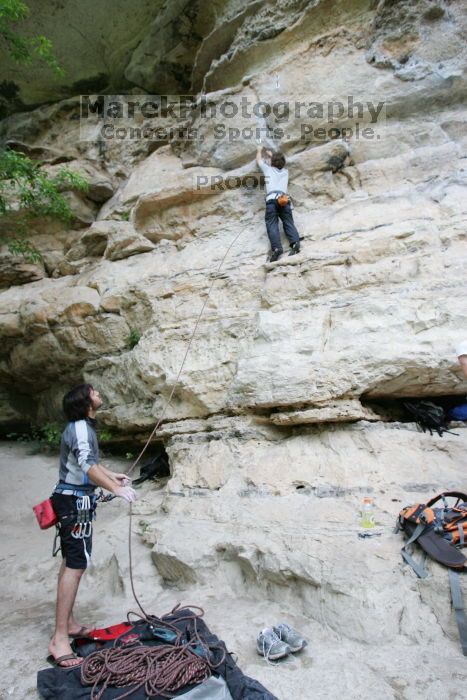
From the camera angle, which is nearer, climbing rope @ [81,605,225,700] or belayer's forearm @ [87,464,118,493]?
climbing rope @ [81,605,225,700]

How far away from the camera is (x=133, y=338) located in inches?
269

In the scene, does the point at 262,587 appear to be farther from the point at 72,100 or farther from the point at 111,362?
the point at 72,100

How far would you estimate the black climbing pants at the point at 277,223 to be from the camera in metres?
6.02

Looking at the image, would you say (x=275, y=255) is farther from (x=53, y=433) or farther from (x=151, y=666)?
(x=53, y=433)

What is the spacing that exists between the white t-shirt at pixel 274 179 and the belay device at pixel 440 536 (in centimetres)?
470

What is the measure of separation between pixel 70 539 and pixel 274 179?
5.47 metres

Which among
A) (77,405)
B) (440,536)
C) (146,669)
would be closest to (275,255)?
(77,405)

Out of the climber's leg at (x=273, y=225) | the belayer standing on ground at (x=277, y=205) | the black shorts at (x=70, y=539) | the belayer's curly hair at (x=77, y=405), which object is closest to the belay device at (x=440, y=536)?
the black shorts at (x=70, y=539)

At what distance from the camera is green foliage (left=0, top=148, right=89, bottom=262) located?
6.46 metres

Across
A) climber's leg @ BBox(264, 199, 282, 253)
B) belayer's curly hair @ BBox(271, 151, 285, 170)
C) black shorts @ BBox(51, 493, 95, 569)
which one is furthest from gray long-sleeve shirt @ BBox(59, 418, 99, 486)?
belayer's curly hair @ BBox(271, 151, 285, 170)

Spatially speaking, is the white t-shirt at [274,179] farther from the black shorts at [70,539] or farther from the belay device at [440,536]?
the black shorts at [70,539]

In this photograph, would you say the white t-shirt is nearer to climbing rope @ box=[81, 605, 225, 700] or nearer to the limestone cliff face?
the limestone cliff face

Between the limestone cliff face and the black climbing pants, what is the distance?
8.9 inches

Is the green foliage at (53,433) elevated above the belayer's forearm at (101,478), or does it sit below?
below
